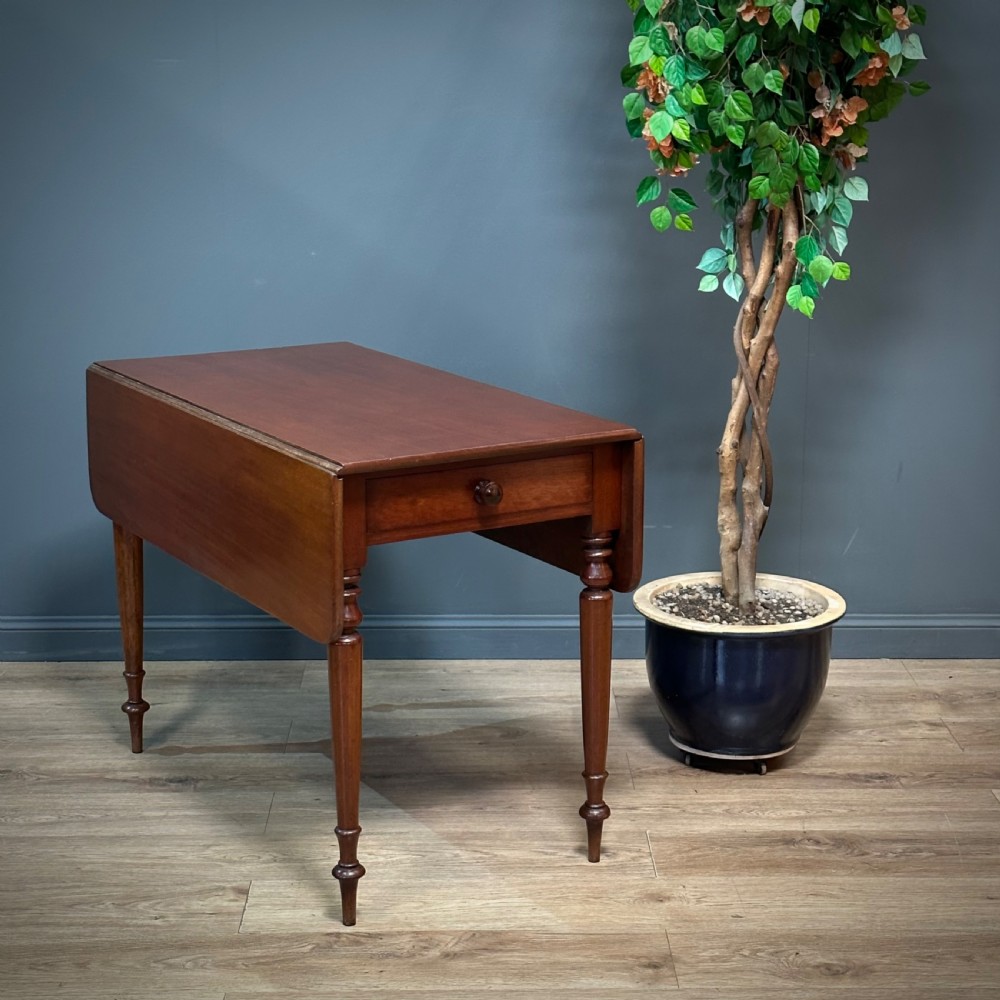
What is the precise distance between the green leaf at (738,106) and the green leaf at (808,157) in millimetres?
114

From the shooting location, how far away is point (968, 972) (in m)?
2.12

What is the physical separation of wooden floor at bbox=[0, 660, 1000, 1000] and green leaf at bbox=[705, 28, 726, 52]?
128 centimetres

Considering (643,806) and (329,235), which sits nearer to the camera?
(643,806)

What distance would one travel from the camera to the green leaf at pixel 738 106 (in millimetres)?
2424

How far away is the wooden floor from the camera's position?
7.01ft

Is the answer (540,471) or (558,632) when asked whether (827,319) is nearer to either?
(558,632)

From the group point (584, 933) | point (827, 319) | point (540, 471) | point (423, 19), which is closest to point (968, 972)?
point (584, 933)

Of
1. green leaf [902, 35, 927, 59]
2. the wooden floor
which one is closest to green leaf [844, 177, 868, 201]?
green leaf [902, 35, 927, 59]

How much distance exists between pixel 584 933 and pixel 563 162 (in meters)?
1.64

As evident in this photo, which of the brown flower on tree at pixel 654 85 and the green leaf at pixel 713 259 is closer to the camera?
the brown flower on tree at pixel 654 85

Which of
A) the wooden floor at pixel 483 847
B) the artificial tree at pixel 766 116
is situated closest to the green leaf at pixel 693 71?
the artificial tree at pixel 766 116

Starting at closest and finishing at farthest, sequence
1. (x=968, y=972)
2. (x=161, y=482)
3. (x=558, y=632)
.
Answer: (x=968, y=972), (x=161, y=482), (x=558, y=632)

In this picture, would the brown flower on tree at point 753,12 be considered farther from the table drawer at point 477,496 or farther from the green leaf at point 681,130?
the table drawer at point 477,496

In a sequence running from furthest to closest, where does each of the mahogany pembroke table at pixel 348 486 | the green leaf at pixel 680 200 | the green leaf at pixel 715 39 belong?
the green leaf at pixel 680 200, the green leaf at pixel 715 39, the mahogany pembroke table at pixel 348 486
